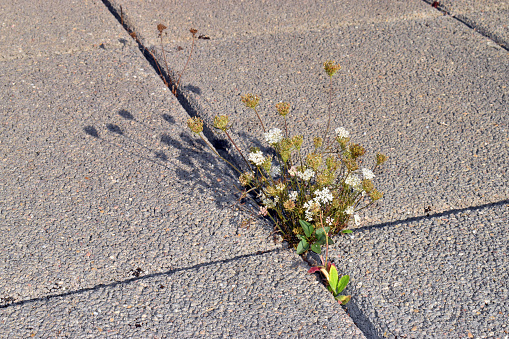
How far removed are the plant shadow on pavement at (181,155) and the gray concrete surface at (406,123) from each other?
0.26 m

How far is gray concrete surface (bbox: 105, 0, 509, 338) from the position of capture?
187 cm

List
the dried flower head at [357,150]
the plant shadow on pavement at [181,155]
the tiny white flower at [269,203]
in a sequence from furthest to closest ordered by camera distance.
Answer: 1. the plant shadow on pavement at [181,155]
2. the tiny white flower at [269,203]
3. the dried flower head at [357,150]

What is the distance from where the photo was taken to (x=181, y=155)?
8.40 feet

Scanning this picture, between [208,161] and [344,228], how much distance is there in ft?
2.64

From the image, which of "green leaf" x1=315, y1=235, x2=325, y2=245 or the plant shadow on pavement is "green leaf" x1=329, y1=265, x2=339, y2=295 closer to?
"green leaf" x1=315, y1=235, x2=325, y2=245

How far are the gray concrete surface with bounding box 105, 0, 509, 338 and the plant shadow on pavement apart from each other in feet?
0.86

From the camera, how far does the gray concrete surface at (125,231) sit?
1.78 m

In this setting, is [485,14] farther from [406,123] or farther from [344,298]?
[344,298]

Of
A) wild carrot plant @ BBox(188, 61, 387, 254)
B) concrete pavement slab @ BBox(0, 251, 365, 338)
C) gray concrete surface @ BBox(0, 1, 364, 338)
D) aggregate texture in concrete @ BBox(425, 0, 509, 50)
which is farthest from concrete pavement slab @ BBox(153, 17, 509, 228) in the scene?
concrete pavement slab @ BBox(0, 251, 365, 338)

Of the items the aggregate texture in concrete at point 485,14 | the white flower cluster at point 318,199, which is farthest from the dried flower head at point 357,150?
the aggregate texture in concrete at point 485,14

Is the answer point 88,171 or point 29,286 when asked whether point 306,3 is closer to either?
point 88,171

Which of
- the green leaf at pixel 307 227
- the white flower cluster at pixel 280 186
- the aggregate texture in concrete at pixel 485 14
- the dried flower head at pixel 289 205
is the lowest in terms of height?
the aggregate texture in concrete at pixel 485 14

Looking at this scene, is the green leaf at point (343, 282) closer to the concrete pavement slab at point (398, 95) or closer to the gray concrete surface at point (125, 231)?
the gray concrete surface at point (125, 231)

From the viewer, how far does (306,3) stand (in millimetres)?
4121
